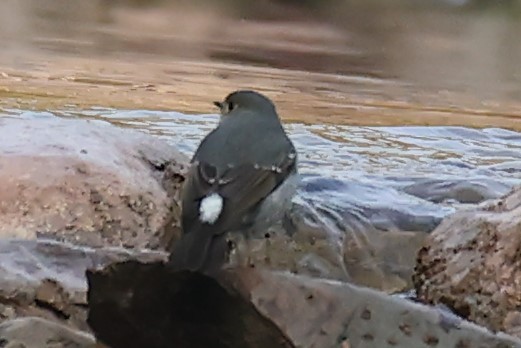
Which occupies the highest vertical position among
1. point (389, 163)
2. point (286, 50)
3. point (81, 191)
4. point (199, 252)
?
point (199, 252)

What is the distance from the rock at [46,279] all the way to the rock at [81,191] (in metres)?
0.64

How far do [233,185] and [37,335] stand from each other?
0.87m

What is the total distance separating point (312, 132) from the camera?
8.52m

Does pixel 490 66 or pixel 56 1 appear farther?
pixel 56 1

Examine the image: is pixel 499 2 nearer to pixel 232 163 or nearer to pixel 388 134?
pixel 388 134

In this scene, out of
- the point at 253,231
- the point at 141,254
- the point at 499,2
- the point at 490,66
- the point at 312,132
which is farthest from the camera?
the point at 499,2

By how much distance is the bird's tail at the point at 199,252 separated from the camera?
3.48 m

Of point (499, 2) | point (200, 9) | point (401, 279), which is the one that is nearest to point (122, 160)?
point (401, 279)

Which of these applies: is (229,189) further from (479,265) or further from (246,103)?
(246,103)

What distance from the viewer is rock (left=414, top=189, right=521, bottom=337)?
13.8 ft

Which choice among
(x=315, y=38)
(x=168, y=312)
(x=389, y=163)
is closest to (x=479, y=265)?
(x=168, y=312)

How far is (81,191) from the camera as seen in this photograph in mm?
4848

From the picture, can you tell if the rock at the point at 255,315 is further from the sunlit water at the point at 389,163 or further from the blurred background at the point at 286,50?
the blurred background at the point at 286,50

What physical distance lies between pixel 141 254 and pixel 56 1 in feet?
52.2
